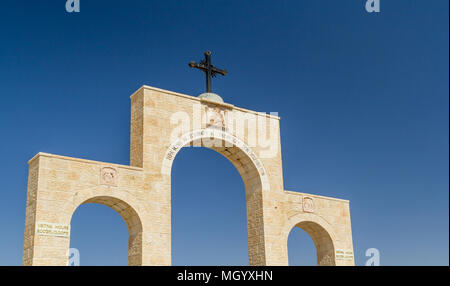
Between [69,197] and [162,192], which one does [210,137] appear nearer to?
[162,192]

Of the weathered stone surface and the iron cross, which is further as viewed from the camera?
the iron cross

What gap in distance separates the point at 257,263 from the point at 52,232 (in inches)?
314

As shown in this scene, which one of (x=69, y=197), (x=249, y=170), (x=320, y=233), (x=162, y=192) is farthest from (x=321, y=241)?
(x=69, y=197)

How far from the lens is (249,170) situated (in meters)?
22.6

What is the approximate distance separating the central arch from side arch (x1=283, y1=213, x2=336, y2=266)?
146cm

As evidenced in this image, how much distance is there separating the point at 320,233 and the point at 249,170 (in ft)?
13.9

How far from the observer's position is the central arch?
2131cm

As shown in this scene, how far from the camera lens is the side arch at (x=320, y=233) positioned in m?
22.8

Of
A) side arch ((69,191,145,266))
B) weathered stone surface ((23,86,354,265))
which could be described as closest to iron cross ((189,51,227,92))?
weathered stone surface ((23,86,354,265))

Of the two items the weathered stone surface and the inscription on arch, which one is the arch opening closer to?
the weathered stone surface
